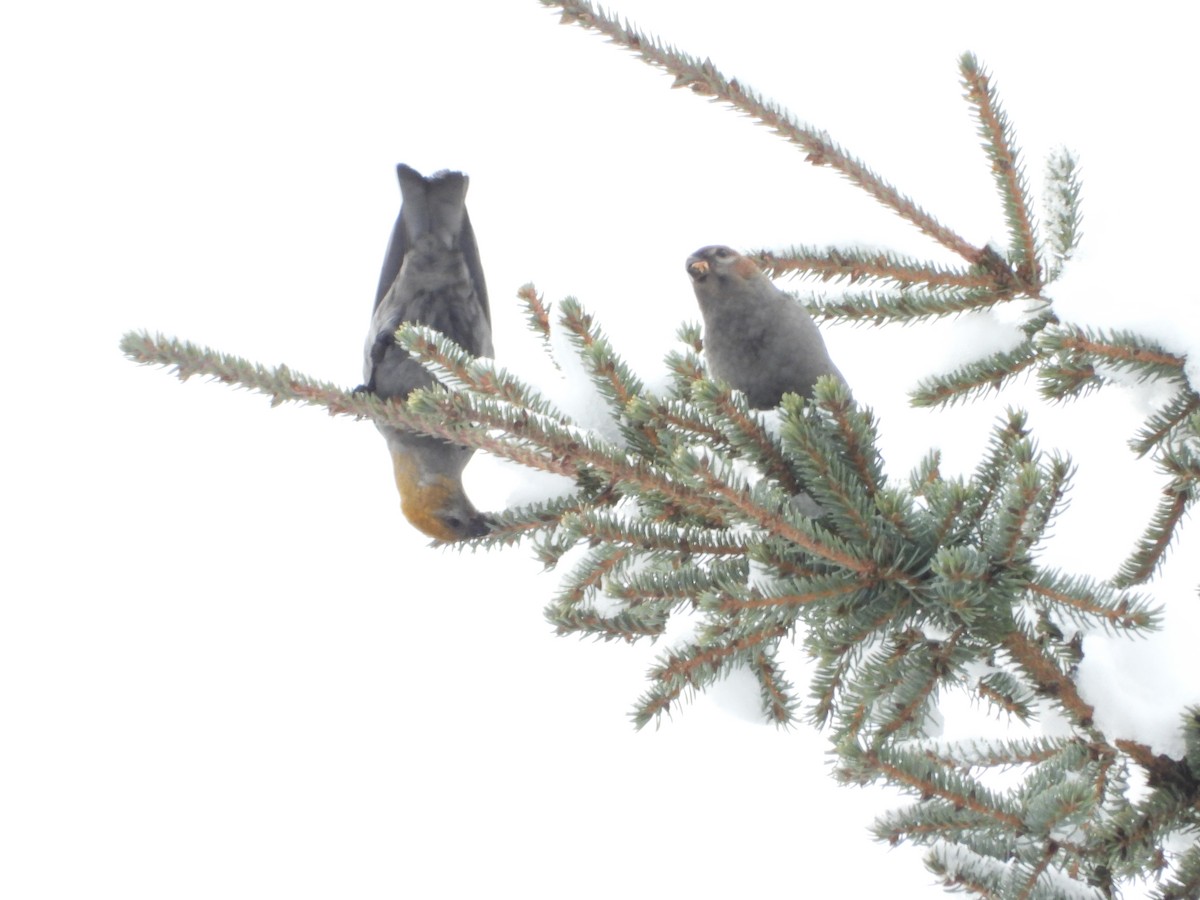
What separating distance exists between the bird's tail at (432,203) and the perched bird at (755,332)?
1.54 m

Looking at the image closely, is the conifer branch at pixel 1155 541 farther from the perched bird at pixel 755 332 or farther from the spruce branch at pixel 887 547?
the perched bird at pixel 755 332

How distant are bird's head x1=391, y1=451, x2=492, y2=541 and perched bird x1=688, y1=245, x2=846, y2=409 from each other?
905 mm

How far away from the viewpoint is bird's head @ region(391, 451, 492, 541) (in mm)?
2967

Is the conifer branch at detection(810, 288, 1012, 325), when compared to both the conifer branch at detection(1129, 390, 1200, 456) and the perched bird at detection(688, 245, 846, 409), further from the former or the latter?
the conifer branch at detection(1129, 390, 1200, 456)

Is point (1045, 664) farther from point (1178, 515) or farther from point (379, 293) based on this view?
point (379, 293)

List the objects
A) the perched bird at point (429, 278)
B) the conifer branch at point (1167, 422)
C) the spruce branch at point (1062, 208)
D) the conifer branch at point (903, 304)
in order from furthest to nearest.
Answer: the perched bird at point (429, 278)
the conifer branch at point (903, 304)
the spruce branch at point (1062, 208)
the conifer branch at point (1167, 422)

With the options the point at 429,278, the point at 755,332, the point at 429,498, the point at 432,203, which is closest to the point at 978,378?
the point at 755,332

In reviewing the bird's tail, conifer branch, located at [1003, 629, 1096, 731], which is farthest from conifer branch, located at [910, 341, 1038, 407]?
the bird's tail

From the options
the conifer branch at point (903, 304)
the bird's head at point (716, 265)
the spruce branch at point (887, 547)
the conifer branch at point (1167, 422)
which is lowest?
the spruce branch at point (887, 547)

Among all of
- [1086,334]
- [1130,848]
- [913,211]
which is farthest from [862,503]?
[913,211]

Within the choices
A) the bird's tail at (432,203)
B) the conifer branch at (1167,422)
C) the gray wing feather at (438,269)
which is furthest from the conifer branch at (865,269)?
the bird's tail at (432,203)

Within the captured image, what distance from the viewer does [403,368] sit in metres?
3.23

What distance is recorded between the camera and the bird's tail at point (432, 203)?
3707 mm

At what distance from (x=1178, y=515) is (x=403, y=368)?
7.06 ft
